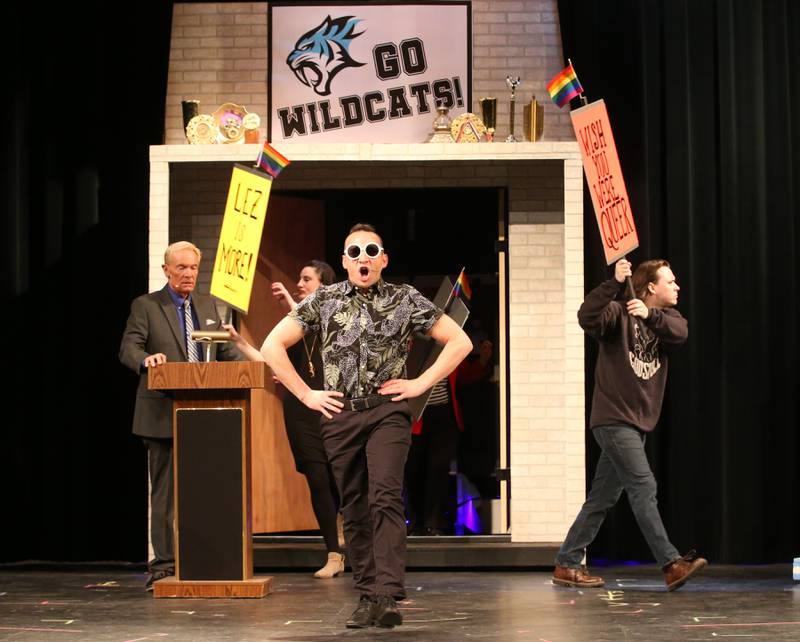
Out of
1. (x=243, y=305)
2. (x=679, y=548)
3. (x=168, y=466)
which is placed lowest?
(x=679, y=548)

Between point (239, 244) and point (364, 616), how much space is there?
5.98 ft

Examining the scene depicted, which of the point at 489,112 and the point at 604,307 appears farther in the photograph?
the point at 489,112

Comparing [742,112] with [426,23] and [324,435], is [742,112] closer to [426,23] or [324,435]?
[426,23]

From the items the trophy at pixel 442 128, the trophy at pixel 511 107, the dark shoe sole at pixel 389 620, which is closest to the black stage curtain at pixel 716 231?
the trophy at pixel 511 107

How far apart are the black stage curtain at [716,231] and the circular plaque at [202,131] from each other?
205 centimetres

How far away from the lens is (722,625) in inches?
185

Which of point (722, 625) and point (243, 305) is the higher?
point (243, 305)

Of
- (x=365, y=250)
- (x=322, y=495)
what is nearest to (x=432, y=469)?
(x=322, y=495)

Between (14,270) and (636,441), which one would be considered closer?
(636,441)

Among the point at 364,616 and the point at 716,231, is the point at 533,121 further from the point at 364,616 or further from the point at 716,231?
the point at 364,616

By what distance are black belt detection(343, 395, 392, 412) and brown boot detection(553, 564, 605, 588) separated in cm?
177

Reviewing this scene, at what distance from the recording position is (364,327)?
464cm

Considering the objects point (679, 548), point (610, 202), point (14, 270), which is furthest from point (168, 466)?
point (679, 548)

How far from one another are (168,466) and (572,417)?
86.2 inches
